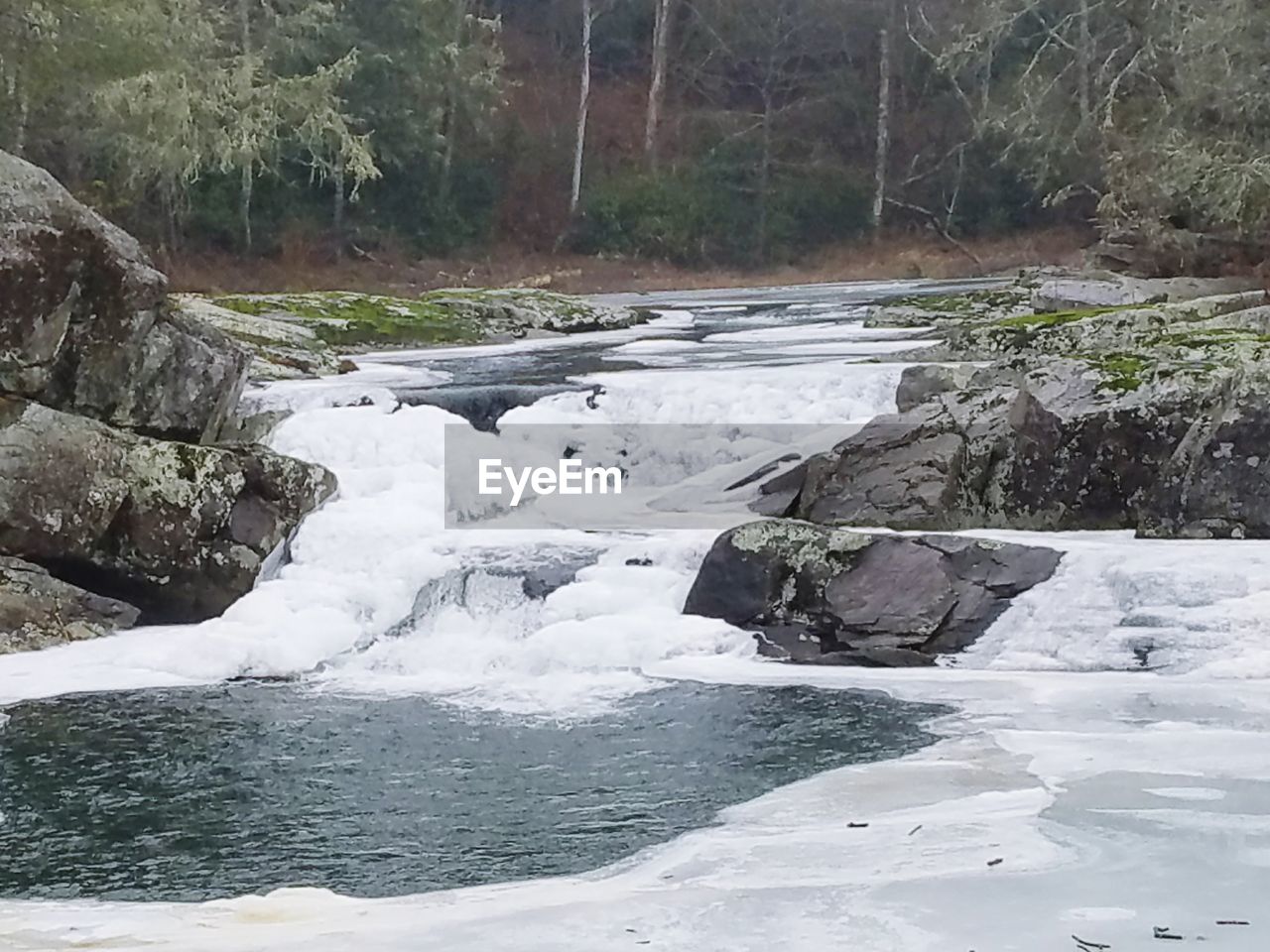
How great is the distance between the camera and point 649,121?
40250mm

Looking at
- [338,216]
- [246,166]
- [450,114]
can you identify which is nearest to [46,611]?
[246,166]

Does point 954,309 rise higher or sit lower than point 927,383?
higher

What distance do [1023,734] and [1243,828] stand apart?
1.64m

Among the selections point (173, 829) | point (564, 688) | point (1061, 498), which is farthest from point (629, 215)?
point (173, 829)

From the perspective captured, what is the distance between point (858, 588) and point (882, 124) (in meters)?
32.0

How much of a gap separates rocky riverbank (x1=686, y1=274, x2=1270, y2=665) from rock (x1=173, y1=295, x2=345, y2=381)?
224 inches

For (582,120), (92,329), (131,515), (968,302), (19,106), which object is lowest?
(131,515)

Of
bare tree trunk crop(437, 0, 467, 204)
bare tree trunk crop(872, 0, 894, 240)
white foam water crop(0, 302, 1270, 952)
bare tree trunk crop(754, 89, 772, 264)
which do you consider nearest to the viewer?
white foam water crop(0, 302, 1270, 952)

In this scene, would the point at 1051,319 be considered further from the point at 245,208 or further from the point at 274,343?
the point at 245,208

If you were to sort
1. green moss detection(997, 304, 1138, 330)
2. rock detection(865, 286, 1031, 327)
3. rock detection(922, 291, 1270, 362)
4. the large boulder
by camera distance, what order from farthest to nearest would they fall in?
rock detection(865, 286, 1031, 327) → green moss detection(997, 304, 1138, 330) → rock detection(922, 291, 1270, 362) → the large boulder

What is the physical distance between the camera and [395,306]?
22.2m

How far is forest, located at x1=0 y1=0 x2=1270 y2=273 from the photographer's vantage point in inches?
844

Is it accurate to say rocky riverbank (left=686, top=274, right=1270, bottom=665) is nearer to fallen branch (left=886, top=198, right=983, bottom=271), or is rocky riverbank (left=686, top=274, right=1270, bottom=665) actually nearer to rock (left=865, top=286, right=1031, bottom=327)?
rock (left=865, top=286, right=1031, bottom=327)

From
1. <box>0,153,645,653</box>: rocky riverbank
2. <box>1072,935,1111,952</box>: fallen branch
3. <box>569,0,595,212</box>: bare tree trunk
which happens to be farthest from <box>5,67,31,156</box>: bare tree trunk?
<box>1072,935,1111,952</box>: fallen branch
